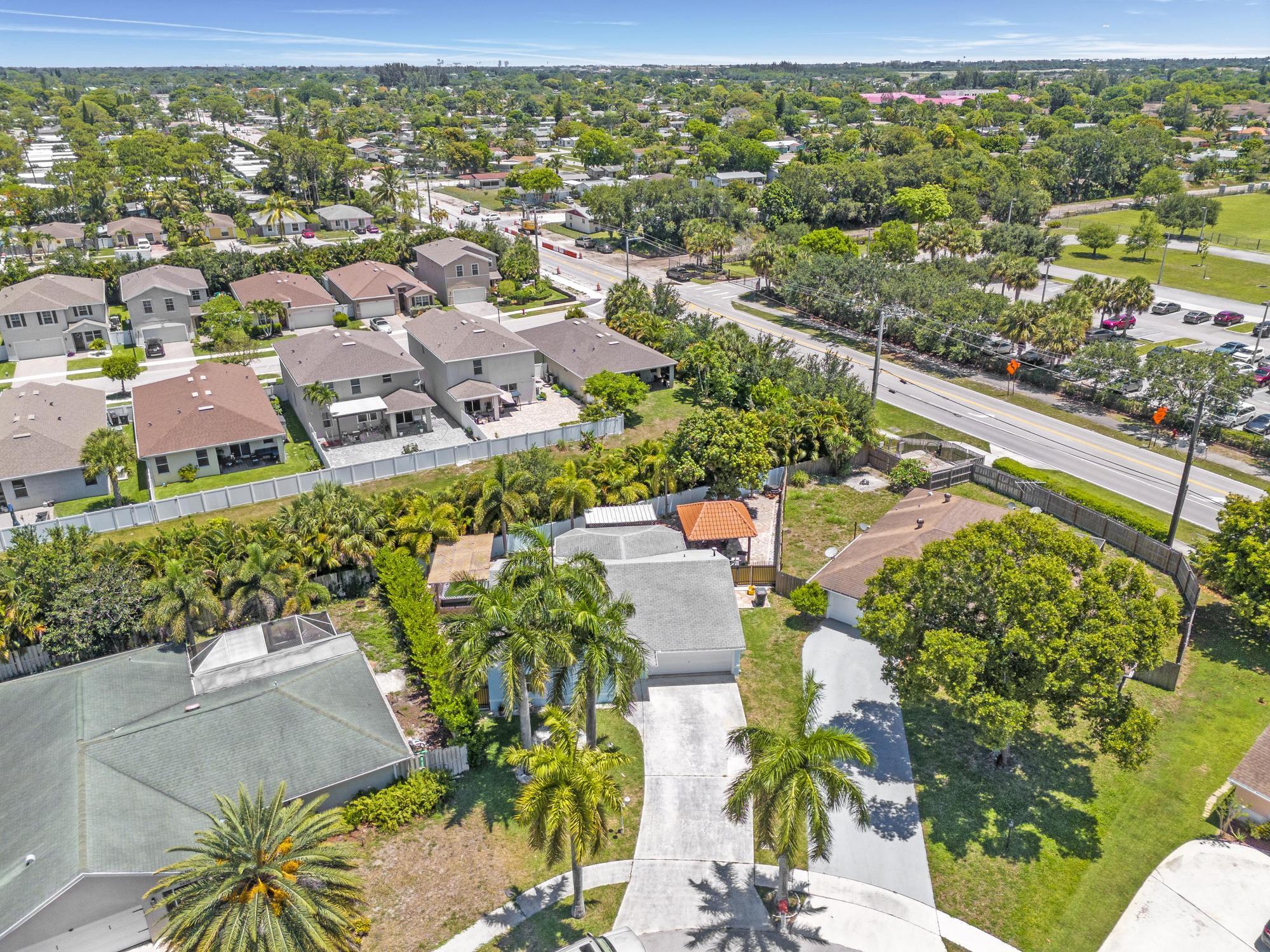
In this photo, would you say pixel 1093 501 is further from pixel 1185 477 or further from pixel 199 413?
pixel 199 413

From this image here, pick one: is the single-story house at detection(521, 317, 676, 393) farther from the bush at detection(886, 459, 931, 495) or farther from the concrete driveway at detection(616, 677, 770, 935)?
the concrete driveway at detection(616, 677, 770, 935)

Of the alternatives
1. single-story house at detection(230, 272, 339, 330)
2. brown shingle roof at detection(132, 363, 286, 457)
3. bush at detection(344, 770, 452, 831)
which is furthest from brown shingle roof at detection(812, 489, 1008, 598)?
single-story house at detection(230, 272, 339, 330)

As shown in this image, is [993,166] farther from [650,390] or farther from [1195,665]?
[1195,665]

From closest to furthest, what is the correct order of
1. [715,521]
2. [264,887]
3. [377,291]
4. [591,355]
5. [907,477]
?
[264,887]
[715,521]
[907,477]
[591,355]
[377,291]

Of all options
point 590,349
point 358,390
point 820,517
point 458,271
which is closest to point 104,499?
point 358,390

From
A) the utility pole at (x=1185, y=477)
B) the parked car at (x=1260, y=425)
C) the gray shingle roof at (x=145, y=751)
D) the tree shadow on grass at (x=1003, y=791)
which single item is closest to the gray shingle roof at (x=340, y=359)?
the gray shingle roof at (x=145, y=751)
